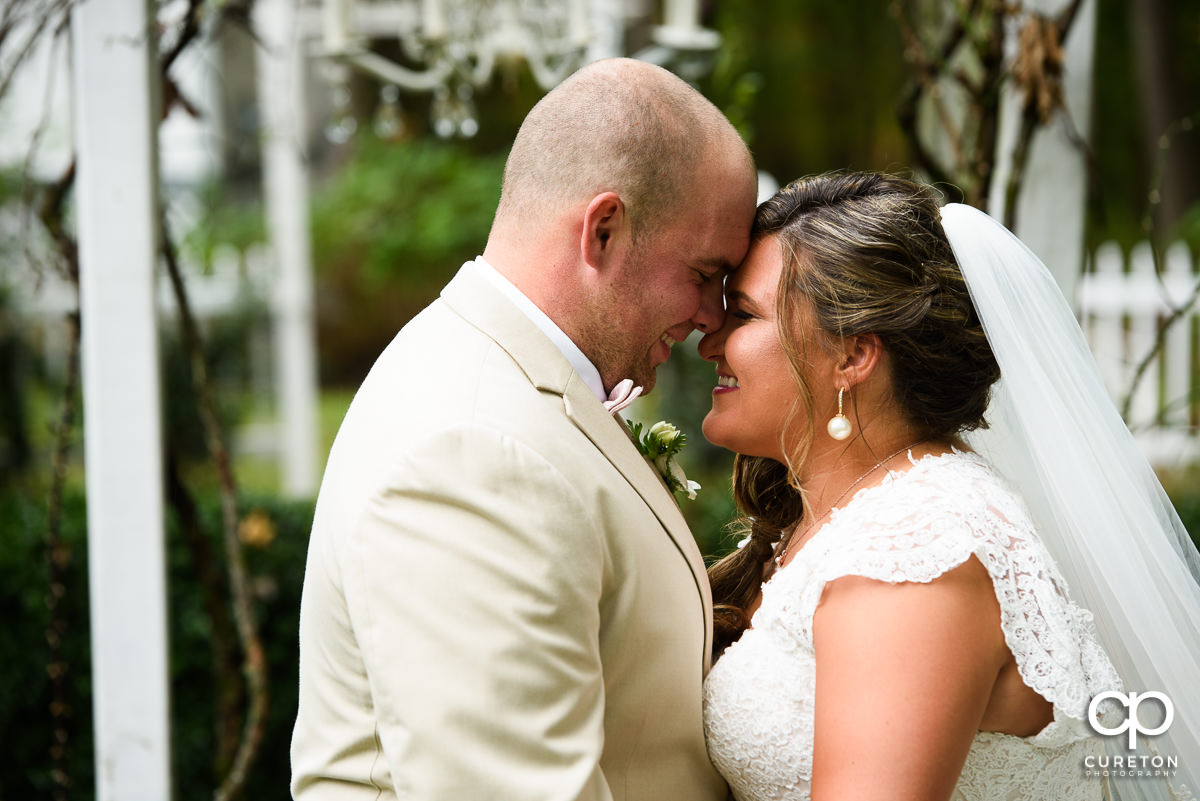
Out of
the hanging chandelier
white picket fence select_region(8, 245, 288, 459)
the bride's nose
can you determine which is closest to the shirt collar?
the bride's nose

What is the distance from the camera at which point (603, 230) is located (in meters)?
1.91

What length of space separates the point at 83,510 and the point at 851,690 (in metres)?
3.88

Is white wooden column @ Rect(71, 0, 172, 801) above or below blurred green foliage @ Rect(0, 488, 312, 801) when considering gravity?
above

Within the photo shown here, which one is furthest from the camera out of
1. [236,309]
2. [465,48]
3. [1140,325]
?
[236,309]

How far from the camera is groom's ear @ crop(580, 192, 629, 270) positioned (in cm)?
188

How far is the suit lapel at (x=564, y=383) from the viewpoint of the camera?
183 centimetres

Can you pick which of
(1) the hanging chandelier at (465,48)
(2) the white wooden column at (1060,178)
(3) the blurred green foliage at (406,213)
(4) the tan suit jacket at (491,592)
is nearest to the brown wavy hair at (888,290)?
(4) the tan suit jacket at (491,592)

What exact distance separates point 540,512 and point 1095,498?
117 centimetres

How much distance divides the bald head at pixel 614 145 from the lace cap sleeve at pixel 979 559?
67 cm

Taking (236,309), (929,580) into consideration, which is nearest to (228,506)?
(929,580)

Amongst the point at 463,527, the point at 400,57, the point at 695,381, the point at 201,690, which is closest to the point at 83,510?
the point at 201,690

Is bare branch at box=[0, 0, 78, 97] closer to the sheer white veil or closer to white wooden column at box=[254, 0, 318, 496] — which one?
the sheer white veil

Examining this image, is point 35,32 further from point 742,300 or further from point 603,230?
point 742,300

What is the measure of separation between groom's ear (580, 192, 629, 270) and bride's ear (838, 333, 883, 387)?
1.63ft
